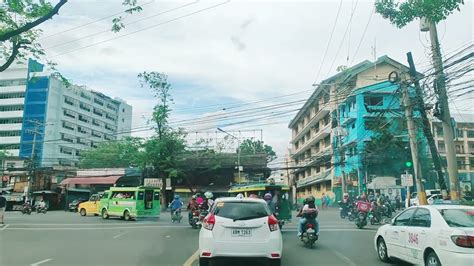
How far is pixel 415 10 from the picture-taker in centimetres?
777

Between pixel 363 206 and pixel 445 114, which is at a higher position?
pixel 445 114

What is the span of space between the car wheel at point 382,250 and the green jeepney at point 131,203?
18893mm

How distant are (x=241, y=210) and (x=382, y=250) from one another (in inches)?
151

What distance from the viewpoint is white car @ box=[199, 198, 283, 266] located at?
315 inches

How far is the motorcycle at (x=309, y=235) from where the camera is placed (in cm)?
1198

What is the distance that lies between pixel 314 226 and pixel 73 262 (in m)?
6.58

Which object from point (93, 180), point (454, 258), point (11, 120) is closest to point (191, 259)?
point (454, 258)

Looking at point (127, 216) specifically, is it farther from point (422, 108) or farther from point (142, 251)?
point (422, 108)

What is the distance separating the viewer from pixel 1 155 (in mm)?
66250

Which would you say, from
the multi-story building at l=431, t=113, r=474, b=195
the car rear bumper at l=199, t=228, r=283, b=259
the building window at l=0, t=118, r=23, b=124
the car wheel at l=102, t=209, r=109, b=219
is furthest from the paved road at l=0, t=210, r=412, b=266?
the building window at l=0, t=118, r=23, b=124

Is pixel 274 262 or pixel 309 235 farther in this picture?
pixel 309 235

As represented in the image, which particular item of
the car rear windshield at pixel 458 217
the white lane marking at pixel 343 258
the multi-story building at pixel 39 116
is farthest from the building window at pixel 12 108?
the car rear windshield at pixel 458 217

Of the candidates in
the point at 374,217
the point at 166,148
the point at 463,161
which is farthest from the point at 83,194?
the point at 463,161

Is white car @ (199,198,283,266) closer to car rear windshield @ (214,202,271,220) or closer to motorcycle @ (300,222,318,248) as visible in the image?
car rear windshield @ (214,202,271,220)
